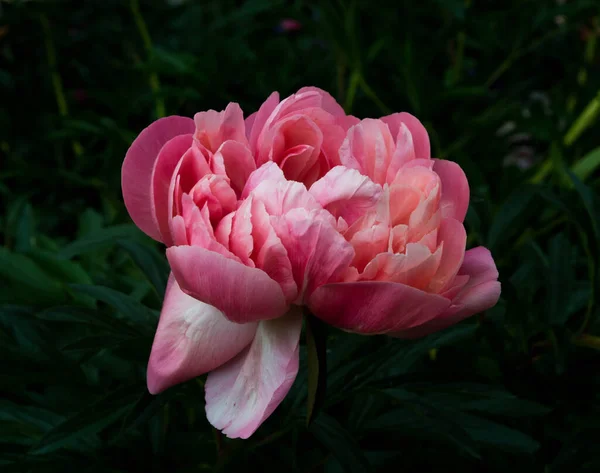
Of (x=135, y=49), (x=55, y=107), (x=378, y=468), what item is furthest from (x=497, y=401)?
(x=55, y=107)

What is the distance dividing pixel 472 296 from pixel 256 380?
0.47 ft

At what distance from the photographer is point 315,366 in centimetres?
44

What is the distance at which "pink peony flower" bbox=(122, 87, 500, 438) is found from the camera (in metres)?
0.41

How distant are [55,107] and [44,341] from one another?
133cm

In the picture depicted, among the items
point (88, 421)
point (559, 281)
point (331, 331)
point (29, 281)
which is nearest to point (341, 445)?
point (331, 331)

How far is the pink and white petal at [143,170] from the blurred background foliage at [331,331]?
122 millimetres

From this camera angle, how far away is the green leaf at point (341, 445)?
21.8 inches

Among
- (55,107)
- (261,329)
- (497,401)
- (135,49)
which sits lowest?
(55,107)

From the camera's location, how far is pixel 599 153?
1.17 meters

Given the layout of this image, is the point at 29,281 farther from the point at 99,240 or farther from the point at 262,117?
the point at 262,117

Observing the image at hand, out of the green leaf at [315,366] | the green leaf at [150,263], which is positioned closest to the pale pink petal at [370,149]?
the green leaf at [315,366]

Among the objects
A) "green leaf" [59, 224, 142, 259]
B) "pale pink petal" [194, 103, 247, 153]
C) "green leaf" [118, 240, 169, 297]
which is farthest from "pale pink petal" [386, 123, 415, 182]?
"green leaf" [59, 224, 142, 259]

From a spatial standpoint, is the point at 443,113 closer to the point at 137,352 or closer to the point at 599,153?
the point at 599,153

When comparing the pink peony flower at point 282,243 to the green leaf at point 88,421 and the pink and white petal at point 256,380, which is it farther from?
the green leaf at point 88,421
